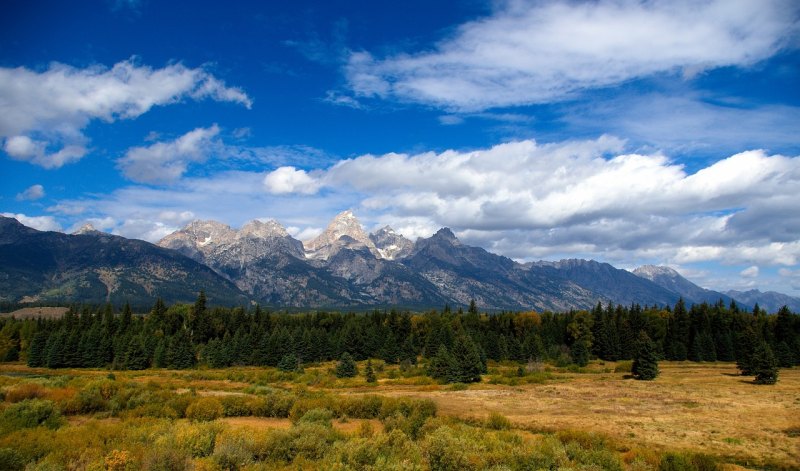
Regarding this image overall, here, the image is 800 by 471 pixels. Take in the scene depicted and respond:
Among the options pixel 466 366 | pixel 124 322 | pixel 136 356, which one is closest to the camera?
pixel 466 366

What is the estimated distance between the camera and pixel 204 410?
113ft

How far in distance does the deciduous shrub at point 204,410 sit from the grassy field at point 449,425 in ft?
0.93

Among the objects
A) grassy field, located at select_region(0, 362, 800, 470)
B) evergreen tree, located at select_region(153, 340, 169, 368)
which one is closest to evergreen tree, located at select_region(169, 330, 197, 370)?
evergreen tree, located at select_region(153, 340, 169, 368)

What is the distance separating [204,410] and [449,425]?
1923 cm

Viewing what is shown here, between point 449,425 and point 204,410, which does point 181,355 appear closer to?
point 204,410

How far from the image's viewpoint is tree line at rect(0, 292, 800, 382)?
98988 mm

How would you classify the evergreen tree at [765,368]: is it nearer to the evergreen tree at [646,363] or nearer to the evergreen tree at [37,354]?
the evergreen tree at [646,363]

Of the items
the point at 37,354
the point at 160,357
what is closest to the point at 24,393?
the point at 160,357

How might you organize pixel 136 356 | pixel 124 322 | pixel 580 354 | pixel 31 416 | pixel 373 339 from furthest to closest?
pixel 124 322
pixel 373 339
pixel 580 354
pixel 136 356
pixel 31 416

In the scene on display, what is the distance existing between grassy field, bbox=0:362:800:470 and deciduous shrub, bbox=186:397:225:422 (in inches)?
11.2

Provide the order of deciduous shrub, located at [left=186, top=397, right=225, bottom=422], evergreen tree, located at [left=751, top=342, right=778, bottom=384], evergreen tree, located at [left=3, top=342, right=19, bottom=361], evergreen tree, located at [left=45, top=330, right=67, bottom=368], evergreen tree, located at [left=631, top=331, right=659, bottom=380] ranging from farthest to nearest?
evergreen tree, located at [left=3, top=342, right=19, bottom=361] → evergreen tree, located at [left=45, top=330, right=67, bottom=368] → evergreen tree, located at [left=631, top=331, right=659, bottom=380] → evergreen tree, located at [left=751, top=342, right=778, bottom=384] → deciduous shrub, located at [left=186, top=397, right=225, bottom=422]

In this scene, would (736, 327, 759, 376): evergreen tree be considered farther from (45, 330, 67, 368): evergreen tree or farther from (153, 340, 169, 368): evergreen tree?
(45, 330, 67, 368): evergreen tree

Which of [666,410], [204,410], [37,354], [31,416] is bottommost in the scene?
[37,354]

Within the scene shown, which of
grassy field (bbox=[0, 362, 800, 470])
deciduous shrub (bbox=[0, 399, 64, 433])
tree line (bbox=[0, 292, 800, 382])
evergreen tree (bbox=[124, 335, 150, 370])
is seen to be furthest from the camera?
tree line (bbox=[0, 292, 800, 382])
